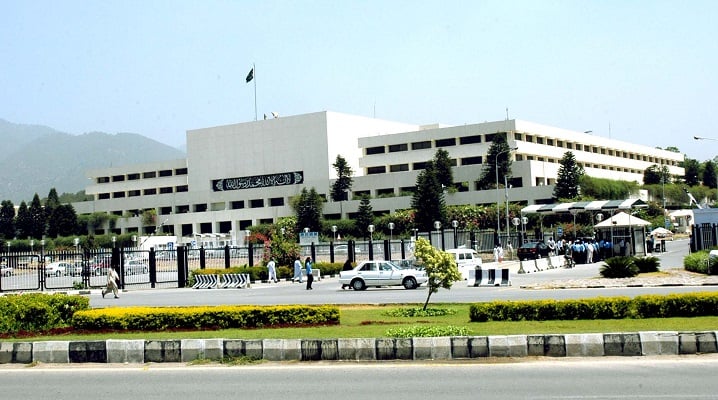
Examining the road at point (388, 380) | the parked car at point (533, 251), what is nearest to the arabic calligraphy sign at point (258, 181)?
the parked car at point (533, 251)

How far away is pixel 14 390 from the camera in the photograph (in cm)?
1090

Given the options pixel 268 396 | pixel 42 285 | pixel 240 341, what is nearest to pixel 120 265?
pixel 42 285

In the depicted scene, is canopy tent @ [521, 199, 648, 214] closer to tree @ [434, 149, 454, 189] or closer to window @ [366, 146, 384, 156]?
tree @ [434, 149, 454, 189]

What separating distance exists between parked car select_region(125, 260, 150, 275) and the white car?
15268mm

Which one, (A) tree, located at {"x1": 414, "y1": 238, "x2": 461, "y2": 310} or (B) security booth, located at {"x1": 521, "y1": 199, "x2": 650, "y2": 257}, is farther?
(B) security booth, located at {"x1": 521, "y1": 199, "x2": 650, "y2": 257}

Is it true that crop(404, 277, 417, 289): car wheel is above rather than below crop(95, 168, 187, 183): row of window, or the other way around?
below

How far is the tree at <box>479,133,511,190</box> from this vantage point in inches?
3108

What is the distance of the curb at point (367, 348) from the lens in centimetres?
1241

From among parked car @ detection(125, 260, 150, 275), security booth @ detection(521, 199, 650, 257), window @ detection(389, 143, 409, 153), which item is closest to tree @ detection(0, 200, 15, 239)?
window @ detection(389, 143, 409, 153)

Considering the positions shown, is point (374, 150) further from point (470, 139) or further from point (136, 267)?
point (136, 267)

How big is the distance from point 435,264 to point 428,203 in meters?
59.8

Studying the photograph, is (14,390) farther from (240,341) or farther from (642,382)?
(642,382)

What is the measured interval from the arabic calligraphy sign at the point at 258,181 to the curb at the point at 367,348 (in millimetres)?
79316

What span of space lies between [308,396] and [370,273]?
2225 centimetres
